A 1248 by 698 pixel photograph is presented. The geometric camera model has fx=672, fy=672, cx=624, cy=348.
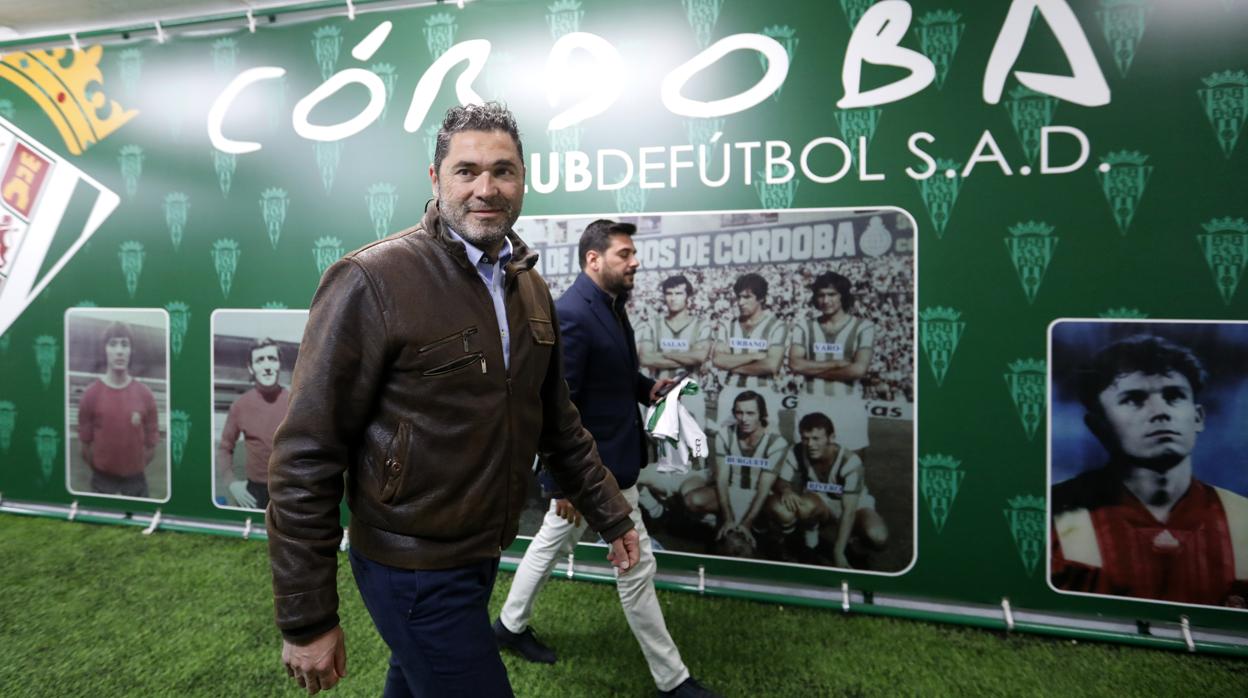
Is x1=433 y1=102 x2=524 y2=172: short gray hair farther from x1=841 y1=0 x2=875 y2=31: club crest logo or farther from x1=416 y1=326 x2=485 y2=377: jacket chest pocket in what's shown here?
x1=841 y1=0 x2=875 y2=31: club crest logo

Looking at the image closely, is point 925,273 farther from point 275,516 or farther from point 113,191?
point 113,191

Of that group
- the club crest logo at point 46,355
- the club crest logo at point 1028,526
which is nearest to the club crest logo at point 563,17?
the club crest logo at point 1028,526

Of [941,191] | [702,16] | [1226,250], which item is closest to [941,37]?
[941,191]

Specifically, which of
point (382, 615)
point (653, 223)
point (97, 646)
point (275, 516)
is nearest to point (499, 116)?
point (275, 516)

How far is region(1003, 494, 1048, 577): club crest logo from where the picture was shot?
8.74ft

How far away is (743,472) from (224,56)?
3332 mm

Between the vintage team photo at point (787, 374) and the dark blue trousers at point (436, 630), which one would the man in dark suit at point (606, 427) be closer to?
the vintage team photo at point (787, 374)

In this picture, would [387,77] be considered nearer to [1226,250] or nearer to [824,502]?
[824,502]

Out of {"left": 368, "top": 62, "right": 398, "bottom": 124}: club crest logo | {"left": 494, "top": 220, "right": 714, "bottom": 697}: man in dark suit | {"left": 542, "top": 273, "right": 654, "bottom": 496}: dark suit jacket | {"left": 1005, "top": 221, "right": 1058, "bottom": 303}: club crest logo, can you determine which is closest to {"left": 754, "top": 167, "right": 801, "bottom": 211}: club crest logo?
{"left": 494, "top": 220, "right": 714, "bottom": 697}: man in dark suit

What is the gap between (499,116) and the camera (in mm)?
1324

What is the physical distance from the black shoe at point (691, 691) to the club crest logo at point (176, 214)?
131 inches

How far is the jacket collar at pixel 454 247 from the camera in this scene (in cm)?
130

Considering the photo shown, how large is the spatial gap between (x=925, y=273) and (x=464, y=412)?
6.99 ft

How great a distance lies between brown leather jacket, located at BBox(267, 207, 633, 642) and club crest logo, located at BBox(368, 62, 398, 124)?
223 centimetres
